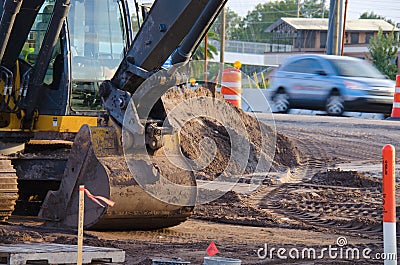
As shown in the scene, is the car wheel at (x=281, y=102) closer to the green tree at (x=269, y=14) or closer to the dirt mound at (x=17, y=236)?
the dirt mound at (x=17, y=236)

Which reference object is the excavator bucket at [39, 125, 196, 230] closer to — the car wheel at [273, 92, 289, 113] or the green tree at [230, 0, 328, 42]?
the car wheel at [273, 92, 289, 113]

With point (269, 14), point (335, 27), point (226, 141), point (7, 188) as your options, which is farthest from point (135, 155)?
point (269, 14)

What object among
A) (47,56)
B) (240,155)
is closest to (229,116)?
(240,155)

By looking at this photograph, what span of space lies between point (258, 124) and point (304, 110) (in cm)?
773

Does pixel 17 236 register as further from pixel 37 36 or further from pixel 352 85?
pixel 352 85

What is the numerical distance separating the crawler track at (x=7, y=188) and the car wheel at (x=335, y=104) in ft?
50.1

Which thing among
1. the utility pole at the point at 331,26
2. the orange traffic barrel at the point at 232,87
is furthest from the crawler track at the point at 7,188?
the utility pole at the point at 331,26

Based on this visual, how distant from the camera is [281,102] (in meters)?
26.2

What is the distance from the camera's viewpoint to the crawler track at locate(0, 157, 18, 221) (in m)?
10.4

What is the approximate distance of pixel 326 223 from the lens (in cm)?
1163

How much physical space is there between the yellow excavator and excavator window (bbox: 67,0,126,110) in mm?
13

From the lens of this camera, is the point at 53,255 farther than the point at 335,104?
No

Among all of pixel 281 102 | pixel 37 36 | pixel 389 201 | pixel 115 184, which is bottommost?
pixel 281 102

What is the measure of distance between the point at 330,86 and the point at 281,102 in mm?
2046
